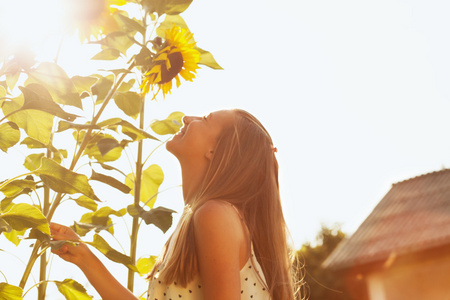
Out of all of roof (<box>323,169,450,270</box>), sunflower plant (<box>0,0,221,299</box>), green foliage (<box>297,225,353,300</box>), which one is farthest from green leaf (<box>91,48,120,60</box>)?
green foliage (<box>297,225,353,300</box>)

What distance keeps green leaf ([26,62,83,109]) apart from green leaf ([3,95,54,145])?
0.07m

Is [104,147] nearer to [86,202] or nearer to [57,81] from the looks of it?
[86,202]

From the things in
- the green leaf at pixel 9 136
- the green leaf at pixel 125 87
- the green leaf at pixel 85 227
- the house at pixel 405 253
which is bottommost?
the green leaf at pixel 85 227

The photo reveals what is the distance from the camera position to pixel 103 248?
1.19 m

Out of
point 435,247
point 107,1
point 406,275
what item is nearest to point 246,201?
point 107,1

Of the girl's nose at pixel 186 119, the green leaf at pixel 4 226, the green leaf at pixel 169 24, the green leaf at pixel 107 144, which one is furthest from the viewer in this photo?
the girl's nose at pixel 186 119

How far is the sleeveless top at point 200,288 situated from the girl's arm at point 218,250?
6cm

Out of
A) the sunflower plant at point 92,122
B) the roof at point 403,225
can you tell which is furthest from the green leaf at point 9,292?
the roof at point 403,225

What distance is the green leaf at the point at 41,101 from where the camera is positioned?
3.23 feet

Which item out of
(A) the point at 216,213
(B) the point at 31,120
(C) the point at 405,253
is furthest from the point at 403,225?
(B) the point at 31,120

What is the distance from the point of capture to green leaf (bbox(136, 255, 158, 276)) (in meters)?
1.60

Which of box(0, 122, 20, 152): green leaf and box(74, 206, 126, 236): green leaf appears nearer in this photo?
box(0, 122, 20, 152): green leaf

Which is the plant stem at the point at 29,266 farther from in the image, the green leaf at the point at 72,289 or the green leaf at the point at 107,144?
the green leaf at the point at 107,144

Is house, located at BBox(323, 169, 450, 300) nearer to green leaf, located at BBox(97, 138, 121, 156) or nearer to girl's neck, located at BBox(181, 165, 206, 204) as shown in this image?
girl's neck, located at BBox(181, 165, 206, 204)
